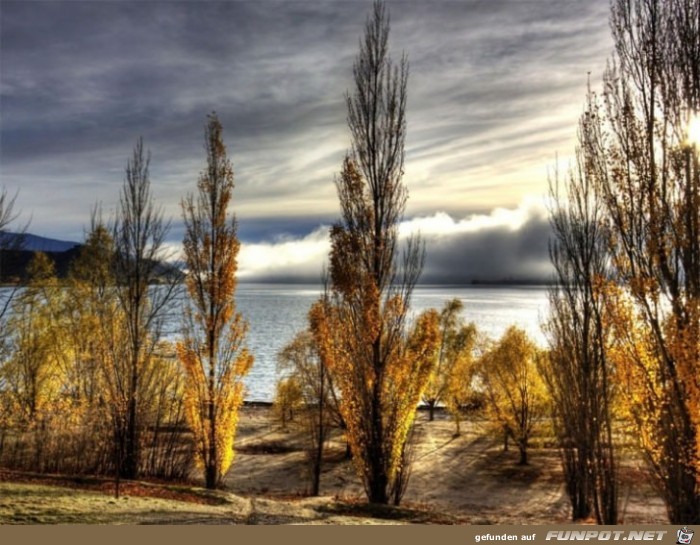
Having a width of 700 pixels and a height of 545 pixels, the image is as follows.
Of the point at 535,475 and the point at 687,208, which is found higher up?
the point at 687,208

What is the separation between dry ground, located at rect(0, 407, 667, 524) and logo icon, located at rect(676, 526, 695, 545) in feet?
12.8

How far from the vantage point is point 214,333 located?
15.9 metres

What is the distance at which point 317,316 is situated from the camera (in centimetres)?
1478

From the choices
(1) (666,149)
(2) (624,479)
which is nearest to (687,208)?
(1) (666,149)

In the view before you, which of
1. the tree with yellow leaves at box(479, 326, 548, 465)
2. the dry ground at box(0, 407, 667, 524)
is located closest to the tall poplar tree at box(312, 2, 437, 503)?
the dry ground at box(0, 407, 667, 524)

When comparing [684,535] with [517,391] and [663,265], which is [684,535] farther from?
[517,391]

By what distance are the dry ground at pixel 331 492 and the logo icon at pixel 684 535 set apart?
390 cm

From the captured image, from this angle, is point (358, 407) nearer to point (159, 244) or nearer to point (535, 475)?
point (159, 244)

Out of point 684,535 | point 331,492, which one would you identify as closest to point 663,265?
point 684,535

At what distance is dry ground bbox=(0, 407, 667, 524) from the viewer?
10.6 meters

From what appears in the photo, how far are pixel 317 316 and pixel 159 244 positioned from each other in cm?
668

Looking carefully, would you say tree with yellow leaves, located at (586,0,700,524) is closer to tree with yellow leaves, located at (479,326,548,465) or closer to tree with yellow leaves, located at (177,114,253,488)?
tree with yellow leaves, located at (177,114,253,488)

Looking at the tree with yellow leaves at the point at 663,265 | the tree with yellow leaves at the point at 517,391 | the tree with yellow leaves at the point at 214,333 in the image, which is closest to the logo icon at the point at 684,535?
the tree with yellow leaves at the point at 663,265

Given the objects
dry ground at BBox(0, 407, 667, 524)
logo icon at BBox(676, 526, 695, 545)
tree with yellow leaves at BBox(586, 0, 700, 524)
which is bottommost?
dry ground at BBox(0, 407, 667, 524)
